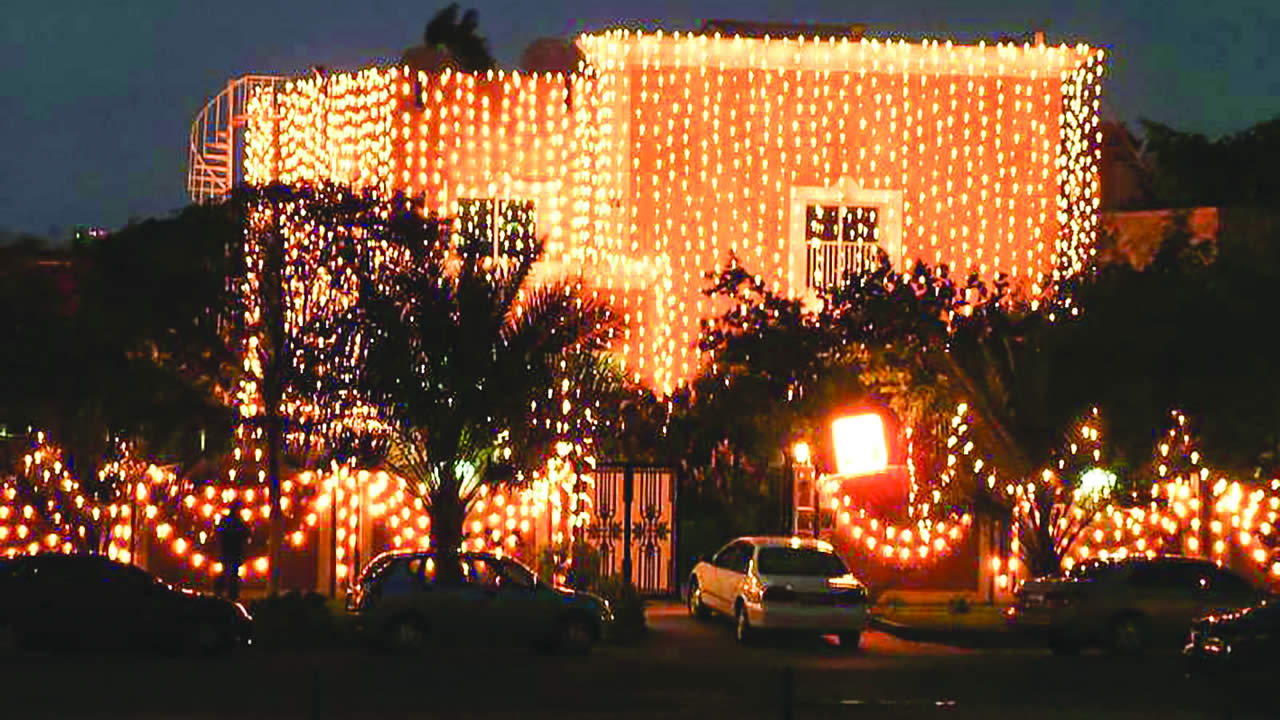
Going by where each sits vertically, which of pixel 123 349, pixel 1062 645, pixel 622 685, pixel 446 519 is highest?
pixel 123 349

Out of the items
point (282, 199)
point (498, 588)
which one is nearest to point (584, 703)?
point (498, 588)

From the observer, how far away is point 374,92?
3872 cm

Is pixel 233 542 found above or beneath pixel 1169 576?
above

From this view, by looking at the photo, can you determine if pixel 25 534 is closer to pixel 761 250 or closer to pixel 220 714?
pixel 761 250

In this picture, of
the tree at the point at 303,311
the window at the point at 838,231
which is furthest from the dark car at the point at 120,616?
the window at the point at 838,231

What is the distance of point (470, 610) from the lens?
26734 millimetres

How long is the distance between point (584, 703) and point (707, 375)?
17.7 metres

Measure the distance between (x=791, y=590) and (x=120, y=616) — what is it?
8.87 meters

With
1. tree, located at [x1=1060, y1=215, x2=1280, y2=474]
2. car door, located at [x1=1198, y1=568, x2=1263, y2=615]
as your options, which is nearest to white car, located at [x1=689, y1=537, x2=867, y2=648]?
car door, located at [x1=1198, y1=568, x2=1263, y2=615]

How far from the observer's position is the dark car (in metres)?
25.6

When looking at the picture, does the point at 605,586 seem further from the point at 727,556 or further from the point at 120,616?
the point at 120,616

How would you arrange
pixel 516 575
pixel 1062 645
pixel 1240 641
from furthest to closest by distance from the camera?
pixel 1062 645 < pixel 516 575 < pixel 1240 641

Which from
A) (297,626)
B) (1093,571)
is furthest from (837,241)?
(297,626)

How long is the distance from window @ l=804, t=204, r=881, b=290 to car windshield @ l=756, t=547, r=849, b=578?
10.8 m
